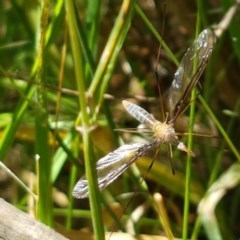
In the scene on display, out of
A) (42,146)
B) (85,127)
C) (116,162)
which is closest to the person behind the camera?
(85,127)

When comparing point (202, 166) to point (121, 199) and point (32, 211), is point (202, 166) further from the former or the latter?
point (32, 211)

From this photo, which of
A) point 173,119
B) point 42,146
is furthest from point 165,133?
point 42,146

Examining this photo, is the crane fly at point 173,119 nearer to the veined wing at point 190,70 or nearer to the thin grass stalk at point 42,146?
the veined wing at point 190,70

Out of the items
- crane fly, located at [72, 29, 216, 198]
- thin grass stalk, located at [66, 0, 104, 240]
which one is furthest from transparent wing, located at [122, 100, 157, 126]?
thin grass stalk, located at [66, 0, 104, 240]

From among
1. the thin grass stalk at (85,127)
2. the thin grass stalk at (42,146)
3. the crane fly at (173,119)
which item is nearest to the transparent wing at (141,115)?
the crane fly at (173,119)

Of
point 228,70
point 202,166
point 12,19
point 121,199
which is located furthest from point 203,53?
point 12,19

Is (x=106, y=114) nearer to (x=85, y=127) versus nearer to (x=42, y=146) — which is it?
(x=42, y=146)
